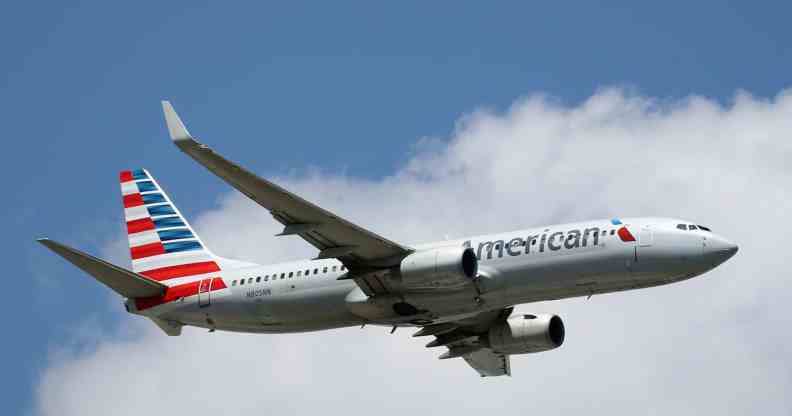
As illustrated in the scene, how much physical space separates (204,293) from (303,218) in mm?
8402

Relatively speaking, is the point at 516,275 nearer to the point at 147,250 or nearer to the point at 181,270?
the point at 181,270

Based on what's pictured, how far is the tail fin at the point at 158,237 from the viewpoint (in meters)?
60.1

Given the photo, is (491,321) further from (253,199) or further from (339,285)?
(253,199)

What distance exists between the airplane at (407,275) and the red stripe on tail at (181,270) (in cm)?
6

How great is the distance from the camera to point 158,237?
204 feet

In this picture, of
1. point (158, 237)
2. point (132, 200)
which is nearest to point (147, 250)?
point (158, 237)

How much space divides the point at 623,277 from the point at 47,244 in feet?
67.4

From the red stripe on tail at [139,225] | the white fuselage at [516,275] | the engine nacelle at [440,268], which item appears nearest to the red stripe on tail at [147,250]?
the red stripe on tail at [139,225]

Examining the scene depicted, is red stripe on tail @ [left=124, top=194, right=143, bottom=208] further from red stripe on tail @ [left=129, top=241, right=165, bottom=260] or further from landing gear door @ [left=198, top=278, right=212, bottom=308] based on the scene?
landing gear door @ [left=198, top=278, right=212, bottom=308]

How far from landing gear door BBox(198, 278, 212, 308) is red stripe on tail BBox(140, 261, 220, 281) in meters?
1.47

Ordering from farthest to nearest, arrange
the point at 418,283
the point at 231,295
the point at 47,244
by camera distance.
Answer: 1. the point at 231,295
2. the point at 418,283
3. the point at 47,244

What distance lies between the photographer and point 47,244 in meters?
48.5

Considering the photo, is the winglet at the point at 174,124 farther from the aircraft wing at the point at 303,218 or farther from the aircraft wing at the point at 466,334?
the aircraft wing at the point at 466,334

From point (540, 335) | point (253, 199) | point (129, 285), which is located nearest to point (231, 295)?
point (129, 285)
